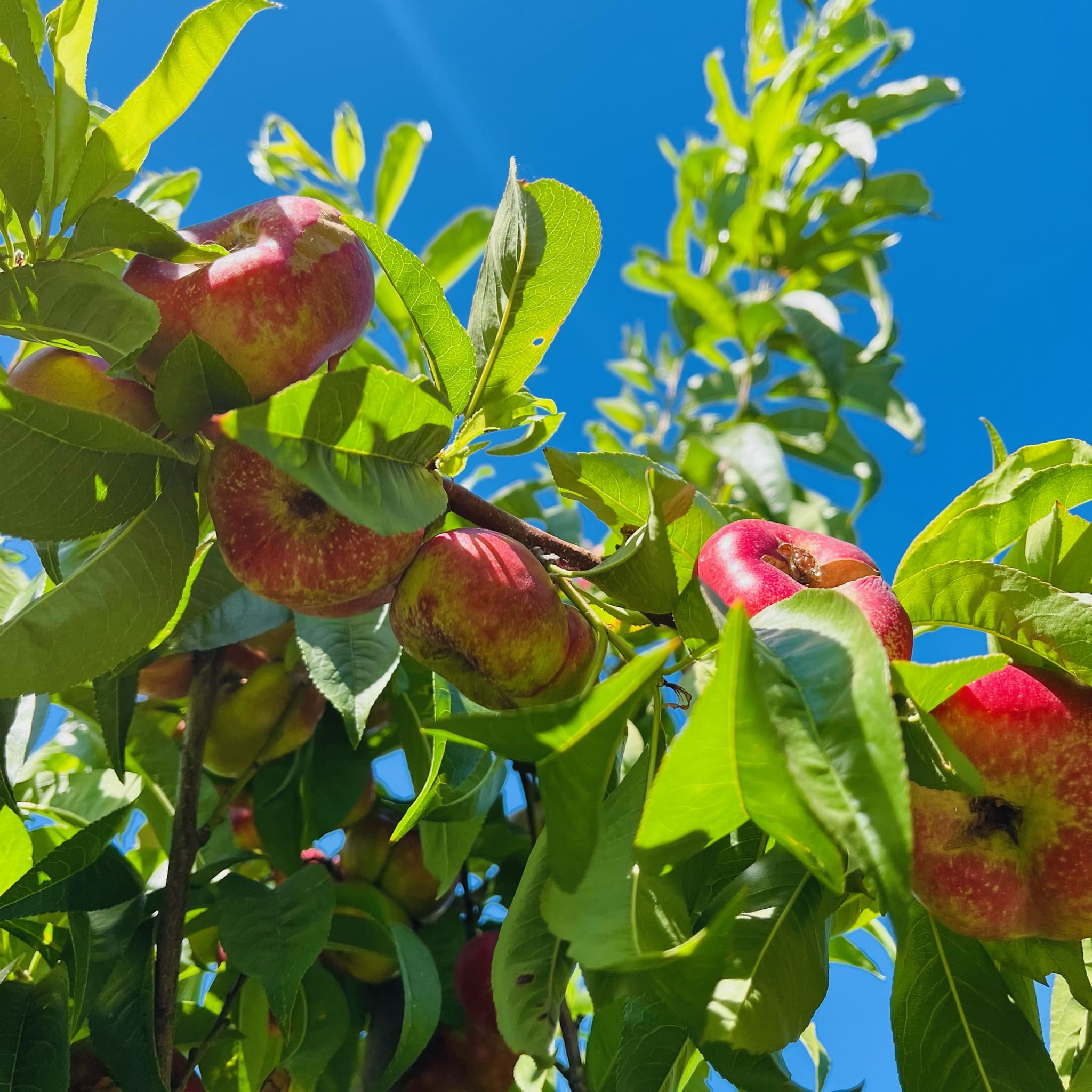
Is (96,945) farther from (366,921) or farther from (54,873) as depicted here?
(366,921)

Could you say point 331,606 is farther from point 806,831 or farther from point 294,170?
point 294,170

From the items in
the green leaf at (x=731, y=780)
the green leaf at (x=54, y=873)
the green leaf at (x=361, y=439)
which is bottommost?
the green leaf at (x=731, y=780)

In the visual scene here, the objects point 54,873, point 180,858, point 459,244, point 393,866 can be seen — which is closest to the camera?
point 54,873

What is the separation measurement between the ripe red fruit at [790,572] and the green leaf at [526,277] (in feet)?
0.80

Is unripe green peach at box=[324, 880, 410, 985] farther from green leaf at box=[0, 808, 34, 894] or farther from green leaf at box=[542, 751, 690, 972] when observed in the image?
green leaf at box=[542, 751, 690, 972]

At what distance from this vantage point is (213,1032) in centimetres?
112

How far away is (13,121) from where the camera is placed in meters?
0.77

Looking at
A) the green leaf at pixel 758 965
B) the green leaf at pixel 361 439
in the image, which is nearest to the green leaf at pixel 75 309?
the green leaf at pixel 361 439

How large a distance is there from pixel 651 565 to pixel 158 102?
62cm

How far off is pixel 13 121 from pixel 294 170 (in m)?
1.61

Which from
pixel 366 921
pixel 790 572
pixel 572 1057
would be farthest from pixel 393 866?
pixel 790 572

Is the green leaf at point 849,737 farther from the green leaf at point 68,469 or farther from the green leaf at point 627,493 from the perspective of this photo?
the green leaf at point 68,469

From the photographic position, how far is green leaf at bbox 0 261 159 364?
2.50 feet

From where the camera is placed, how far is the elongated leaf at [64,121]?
858mm
